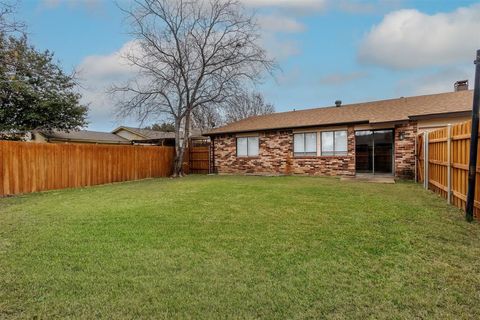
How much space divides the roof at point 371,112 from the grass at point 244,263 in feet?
26.2

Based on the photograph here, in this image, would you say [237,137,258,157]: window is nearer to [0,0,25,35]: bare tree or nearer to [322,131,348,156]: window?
[322,131,348,156]: window

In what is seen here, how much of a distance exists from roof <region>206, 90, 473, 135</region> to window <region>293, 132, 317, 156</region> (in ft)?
2.11

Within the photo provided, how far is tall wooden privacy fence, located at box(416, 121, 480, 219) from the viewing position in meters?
6.10

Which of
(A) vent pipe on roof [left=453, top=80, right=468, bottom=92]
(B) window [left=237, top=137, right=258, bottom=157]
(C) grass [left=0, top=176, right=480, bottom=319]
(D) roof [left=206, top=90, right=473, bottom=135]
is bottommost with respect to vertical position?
(C) grass [left=0, top=176, right=480, bottom=319]

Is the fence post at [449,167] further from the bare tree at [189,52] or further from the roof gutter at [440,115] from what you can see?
the bare tree at [189,52]

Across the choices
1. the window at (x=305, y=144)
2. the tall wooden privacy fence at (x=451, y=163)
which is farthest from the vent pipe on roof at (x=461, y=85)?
the tall wooden privacy fence at (x=451, y=163)

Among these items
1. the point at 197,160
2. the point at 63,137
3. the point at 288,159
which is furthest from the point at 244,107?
the point at 63,137

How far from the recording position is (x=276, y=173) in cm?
1702

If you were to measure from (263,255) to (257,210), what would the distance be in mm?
2810

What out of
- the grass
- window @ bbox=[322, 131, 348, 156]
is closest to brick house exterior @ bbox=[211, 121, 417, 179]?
window @ bbox=[322, 131, 348, 156]

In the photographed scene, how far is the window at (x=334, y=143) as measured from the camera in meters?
15.0

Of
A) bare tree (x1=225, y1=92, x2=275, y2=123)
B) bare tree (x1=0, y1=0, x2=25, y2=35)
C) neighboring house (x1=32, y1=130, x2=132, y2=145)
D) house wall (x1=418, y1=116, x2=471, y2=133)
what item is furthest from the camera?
neighboring house (x1=32, y1=130, x2=132, y2=145)

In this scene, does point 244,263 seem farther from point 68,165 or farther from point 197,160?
point 197,160

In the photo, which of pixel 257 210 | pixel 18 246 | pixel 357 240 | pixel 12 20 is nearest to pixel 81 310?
pixel 18 246
